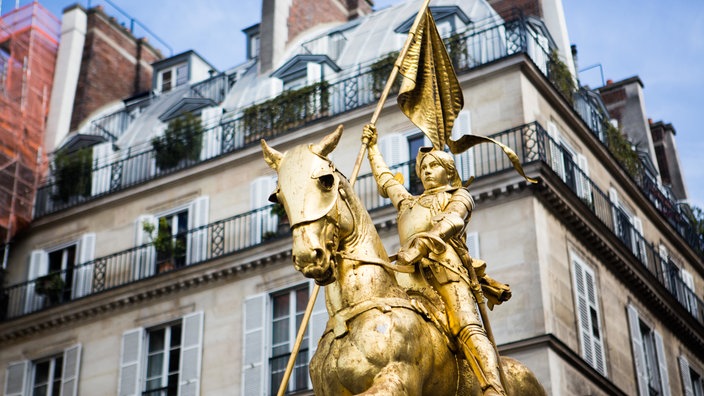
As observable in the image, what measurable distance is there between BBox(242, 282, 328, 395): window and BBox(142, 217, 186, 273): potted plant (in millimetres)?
2311

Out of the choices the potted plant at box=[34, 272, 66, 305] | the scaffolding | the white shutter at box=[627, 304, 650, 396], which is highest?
the scaffolding

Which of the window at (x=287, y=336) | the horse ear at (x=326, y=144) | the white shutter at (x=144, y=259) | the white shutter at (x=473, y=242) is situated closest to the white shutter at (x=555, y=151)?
the white shutter at (x=473, y=242)

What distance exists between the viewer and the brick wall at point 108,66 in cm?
3400

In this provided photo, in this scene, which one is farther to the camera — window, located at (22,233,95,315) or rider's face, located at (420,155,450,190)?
window, located at (22,233,95,315)

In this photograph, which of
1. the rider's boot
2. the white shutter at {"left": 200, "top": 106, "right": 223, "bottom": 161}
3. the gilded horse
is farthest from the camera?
the white shutter at {"left": 200, "top": 106, "right": 223, "bottom": 161}

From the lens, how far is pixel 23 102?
32281mm

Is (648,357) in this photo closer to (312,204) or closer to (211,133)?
(211,133)

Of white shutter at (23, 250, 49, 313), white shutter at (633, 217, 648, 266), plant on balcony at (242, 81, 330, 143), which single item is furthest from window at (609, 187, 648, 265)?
white shutter at (23, 250, 49, 313)

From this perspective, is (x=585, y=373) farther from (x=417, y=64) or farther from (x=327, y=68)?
(x=417, y=64)

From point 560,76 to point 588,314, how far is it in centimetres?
562

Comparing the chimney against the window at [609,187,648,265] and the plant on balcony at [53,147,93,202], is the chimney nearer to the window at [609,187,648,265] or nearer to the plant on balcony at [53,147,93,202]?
the plant on balcony at [53,147,93,202]

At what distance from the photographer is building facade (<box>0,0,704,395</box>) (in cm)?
2292

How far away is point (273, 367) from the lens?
23.7 metres

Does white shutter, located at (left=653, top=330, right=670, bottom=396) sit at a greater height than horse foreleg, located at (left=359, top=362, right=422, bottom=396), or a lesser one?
greater
